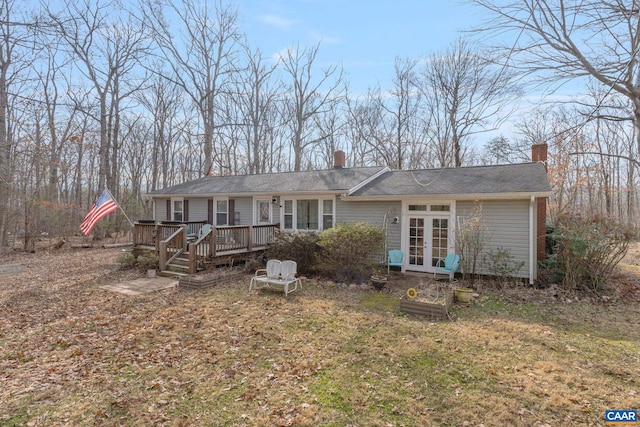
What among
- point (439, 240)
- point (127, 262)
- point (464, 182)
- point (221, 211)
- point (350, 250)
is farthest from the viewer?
point (221, 211)

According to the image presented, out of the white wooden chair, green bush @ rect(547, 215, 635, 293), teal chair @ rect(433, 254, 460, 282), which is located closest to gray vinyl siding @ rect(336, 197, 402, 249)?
teal chair @ rect(433, 254, 460, 282)

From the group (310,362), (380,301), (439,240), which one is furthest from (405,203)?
(310,362)

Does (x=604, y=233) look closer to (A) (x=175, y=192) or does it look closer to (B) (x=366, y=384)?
(B) (x=366, y=384)

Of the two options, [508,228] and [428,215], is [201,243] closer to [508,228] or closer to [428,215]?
[428,215]

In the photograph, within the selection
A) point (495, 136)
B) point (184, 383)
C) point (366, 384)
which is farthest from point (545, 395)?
point (495, 136)

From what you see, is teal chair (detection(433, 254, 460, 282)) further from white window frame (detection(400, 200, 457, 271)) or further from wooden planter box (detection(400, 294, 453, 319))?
wooden planter box (detection(400, 294, 453, 319))

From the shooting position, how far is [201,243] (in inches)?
409

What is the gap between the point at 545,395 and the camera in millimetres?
3781

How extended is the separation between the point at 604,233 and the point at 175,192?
1590 cm

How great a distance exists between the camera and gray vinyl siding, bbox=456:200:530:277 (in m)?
8.95

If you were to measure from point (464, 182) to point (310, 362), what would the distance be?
Result: 822 cm

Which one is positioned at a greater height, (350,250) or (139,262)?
(350,250)

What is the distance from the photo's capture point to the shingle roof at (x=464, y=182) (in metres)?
9.22

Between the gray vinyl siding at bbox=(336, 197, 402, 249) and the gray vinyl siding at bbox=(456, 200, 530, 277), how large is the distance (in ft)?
8.47
